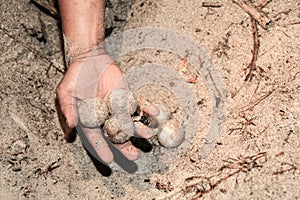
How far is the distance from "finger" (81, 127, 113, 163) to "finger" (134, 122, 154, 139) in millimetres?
177

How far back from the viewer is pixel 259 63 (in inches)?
92.7

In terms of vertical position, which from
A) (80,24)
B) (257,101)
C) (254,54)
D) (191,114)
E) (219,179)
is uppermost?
(80,24)

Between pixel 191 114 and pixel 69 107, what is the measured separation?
2.12ft

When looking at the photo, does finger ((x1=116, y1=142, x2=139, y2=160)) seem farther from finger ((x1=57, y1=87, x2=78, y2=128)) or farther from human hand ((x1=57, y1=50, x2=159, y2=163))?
finger ((x1=57, y1=87, x2=78, y2=128))

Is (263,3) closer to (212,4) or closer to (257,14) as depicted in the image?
(257,14)

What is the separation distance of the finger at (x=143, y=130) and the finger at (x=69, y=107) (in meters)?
0.29

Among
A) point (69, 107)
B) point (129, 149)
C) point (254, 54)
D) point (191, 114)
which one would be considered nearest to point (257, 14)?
point (254, 54)

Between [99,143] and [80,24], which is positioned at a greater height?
[80,24]

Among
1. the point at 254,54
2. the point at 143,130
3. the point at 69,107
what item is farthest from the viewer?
the point at 254,54

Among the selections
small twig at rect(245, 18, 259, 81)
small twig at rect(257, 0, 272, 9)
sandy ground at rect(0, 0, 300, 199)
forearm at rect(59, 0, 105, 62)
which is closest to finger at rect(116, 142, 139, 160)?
sandy ground at rect(0, 0, 300, 199)

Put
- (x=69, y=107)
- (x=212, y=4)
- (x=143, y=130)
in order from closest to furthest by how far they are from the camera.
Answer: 1. (x=69, y=107)
2. (x=143, y=130)
3. (x=212, y=4)

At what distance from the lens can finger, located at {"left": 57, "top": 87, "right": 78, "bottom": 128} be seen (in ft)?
7.00

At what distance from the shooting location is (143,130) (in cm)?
227

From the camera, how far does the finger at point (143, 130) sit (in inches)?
88.5
